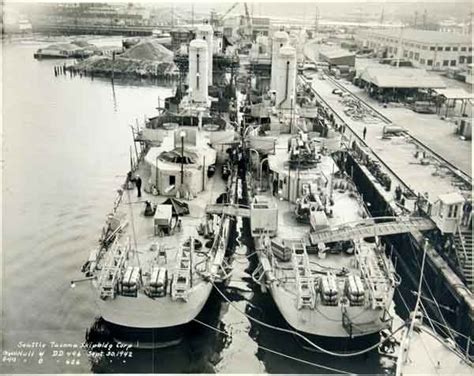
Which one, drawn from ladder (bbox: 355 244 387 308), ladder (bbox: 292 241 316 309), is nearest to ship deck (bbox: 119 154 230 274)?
ladder (bbox: 292 241 316 309)

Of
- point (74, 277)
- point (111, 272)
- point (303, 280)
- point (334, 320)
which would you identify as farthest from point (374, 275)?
point (74, 277)

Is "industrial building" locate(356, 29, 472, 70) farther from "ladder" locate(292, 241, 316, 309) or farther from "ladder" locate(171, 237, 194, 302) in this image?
"ladder" locate(171, 237, 194, 302)

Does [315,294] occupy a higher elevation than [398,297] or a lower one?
higher

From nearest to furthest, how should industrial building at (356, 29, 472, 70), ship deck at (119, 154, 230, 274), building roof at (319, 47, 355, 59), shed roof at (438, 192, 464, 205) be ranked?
1. ship deck at (119, 154, 230, 274)
2. shed roof at (438, 192, 464, 205)
3. industrial building at (356, 29, 472, 70)
4. building roof at (319, 47, 355, 59)

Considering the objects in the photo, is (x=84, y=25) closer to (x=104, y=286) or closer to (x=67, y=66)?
(x=67, y=66)

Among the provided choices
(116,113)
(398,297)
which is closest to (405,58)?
(116,113)

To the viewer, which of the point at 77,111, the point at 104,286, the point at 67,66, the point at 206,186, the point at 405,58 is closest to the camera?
the point at 104,286
